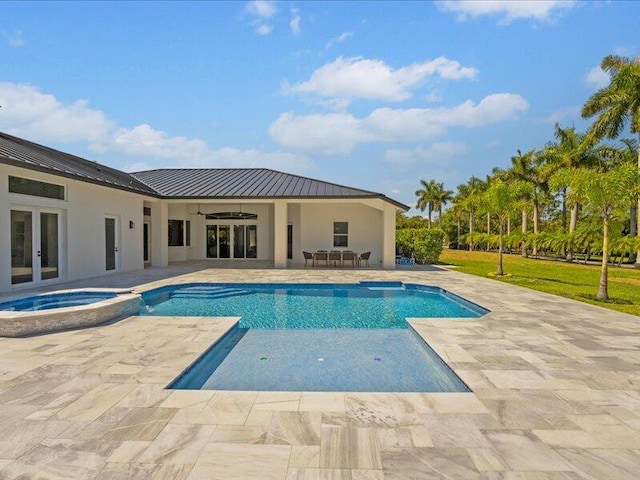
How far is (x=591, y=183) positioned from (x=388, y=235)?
890 centimetres

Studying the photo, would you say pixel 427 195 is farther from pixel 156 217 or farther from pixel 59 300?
pixel 59 300

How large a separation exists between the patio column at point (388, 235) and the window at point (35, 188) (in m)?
12.9

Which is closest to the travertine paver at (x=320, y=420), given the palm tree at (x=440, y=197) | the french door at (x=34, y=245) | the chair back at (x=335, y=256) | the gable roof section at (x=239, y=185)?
the french door at (x=34, y=245)

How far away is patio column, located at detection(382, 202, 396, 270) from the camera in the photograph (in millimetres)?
17781

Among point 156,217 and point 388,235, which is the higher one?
point 156,217

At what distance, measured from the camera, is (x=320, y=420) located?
3512 mm

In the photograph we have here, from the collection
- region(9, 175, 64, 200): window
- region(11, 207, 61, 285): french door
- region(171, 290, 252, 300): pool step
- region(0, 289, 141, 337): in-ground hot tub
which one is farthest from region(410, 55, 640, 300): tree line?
region(11, 207, 61, 285): french door

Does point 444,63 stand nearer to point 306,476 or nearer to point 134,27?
point 134,27

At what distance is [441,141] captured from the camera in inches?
1013

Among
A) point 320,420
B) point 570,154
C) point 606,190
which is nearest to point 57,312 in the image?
point 320,420

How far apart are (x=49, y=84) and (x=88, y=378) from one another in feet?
45.7

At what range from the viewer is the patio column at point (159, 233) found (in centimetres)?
1828

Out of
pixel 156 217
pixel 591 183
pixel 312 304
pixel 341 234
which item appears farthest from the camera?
pixel 341 234

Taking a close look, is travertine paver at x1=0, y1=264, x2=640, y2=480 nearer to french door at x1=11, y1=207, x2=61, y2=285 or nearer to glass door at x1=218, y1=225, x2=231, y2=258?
french door at x1=11, y1=207, x2=61, y2=285
